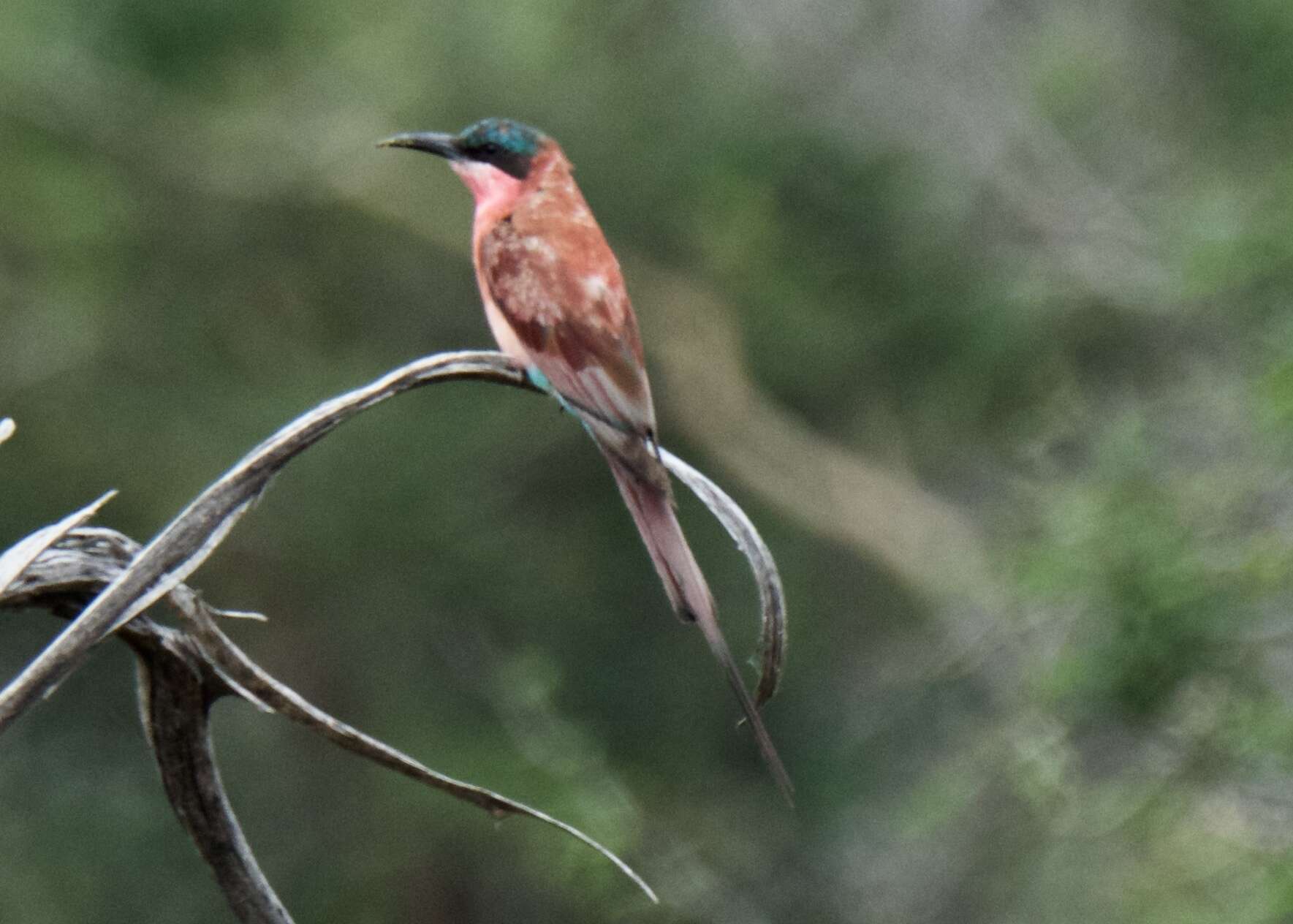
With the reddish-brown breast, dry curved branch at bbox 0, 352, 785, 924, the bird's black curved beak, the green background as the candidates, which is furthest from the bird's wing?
the green background

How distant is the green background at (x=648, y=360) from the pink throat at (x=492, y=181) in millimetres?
2940

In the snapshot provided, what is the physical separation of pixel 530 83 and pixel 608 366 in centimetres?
486

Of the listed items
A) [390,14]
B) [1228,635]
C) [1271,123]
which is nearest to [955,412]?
[1271,123]

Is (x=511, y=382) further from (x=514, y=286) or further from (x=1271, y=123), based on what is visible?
Answer: (x=1271, y=123)

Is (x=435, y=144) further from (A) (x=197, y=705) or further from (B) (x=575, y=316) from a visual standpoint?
(A) (x=197, y=705)

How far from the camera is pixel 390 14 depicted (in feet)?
22.9

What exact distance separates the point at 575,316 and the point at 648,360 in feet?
14.9

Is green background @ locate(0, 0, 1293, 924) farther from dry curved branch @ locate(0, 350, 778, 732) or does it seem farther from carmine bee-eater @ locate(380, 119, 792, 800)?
dry curved branch @ locate(0, 350, 778, 732)

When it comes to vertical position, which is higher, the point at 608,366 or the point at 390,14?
the point at 390,14

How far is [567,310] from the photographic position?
6.64 feet

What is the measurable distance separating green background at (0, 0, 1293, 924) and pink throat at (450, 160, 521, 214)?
2.94 meters

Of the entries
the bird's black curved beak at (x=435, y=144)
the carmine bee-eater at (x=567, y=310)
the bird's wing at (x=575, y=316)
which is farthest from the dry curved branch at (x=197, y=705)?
the bird's black curved beak at (x=435, y=144)

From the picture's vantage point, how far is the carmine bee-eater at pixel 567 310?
4.60 feet

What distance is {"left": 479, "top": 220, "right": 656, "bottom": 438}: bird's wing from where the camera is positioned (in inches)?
68.7
